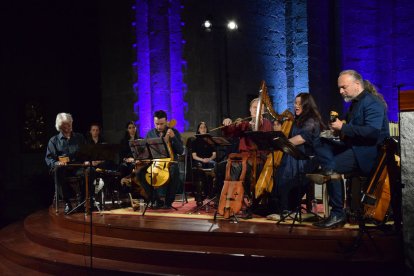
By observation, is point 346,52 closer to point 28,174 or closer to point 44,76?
point 44,76

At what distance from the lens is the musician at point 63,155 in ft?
23.2

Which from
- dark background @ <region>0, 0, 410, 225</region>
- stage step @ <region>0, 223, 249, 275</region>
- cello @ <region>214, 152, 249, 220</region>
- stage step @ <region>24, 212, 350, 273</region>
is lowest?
stage step @ <region>0, 223, 249, 275</region>

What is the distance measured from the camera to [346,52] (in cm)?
→ 1123

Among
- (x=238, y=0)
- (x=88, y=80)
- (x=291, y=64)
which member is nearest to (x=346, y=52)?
(x=291, y=64)

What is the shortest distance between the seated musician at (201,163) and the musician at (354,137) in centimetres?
266

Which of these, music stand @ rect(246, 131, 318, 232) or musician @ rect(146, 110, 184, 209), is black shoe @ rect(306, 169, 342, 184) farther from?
musician @ rect(146, 110, 184, 209)

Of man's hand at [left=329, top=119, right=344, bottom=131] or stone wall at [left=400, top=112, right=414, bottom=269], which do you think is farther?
man's hand at [left=329, top=119, right=344, bottom=131]

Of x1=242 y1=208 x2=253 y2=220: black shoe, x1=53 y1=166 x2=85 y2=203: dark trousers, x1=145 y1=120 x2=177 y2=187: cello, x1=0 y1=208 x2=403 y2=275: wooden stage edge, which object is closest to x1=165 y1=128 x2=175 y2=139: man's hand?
x1=145 y1=120 x2=177 y2=187: cello

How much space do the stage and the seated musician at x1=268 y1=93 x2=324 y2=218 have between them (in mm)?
407

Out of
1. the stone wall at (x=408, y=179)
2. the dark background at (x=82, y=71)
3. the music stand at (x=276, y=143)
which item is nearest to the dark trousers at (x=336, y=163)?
the music stand at (x=276, y=143)

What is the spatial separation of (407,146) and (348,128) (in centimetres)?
56

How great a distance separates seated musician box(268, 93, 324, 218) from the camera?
5430 millimetres

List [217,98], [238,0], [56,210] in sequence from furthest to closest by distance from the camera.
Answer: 1. [238,0]
2. [217,98]
3. [56,210]

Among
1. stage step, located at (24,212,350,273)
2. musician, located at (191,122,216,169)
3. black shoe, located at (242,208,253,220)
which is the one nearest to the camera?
stage step, located at (24,212,350,273)
